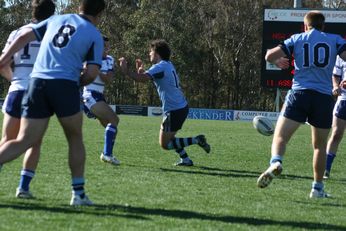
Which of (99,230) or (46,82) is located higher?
(46,82)

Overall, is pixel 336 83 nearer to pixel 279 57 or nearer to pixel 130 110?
pixel 279 57

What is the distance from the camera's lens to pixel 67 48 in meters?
6.10

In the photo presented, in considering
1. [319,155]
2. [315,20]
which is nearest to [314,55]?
[315,20]

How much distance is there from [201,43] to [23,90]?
1889 inches

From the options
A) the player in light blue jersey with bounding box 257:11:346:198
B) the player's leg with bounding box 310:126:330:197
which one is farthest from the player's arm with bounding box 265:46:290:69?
the player's leg with bounding box 310:126:330:197

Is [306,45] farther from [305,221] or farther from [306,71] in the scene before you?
[305,221]

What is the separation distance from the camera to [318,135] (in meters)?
7.54

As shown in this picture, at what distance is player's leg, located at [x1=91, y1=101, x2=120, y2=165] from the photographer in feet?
35.2

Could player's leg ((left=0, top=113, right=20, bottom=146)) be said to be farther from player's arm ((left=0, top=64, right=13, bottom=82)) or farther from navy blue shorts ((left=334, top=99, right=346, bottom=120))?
navy blue shorts ((left=334, top=99, right=346, bottom=120))

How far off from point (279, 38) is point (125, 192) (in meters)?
15.1

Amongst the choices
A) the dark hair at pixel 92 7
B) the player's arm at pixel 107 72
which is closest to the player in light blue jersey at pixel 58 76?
the dark hair at pixel 92 7

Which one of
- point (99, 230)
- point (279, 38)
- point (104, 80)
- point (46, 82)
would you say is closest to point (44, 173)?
point (104, 80)

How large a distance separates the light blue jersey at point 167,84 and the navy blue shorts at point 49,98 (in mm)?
4246

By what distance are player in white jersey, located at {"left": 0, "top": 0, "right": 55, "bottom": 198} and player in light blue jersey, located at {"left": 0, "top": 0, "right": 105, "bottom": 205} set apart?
0.55 metres
